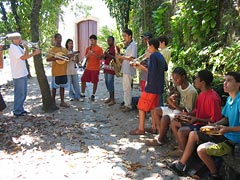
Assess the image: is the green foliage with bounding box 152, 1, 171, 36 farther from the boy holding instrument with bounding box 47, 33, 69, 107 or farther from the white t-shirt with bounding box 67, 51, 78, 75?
the boy holding instrument with bounding box 47, 33, 69, 107

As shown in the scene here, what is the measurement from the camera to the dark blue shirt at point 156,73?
519 cm

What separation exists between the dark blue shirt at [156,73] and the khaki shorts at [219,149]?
187cm

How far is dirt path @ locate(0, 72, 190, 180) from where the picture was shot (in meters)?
4.11

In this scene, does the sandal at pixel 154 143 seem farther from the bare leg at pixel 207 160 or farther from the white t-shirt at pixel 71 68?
the white t-shirt at pixel 71 68

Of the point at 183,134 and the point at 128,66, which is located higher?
the point at 128,66

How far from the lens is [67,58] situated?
737cm

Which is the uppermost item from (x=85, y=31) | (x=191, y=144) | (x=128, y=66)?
(x=85, y=31)

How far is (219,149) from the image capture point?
11.4 ft

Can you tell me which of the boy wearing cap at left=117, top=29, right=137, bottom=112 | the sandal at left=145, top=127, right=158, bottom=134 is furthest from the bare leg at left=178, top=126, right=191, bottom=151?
the boy wearing cap at left=117, top=29, right=137, bottom=112

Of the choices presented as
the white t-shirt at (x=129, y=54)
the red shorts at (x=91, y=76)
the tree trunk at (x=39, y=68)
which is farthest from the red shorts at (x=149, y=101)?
the red shorts at (x=91, y=76)

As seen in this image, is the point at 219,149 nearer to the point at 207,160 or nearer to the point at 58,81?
the point at 207,160

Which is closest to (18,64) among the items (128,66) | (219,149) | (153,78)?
(128,66)

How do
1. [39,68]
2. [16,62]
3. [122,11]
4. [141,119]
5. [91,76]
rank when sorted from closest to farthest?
1. [141,119]
2. [16,62]
3. [39,68]
4. [91,76]
5. [122,11]

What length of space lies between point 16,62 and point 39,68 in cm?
68
